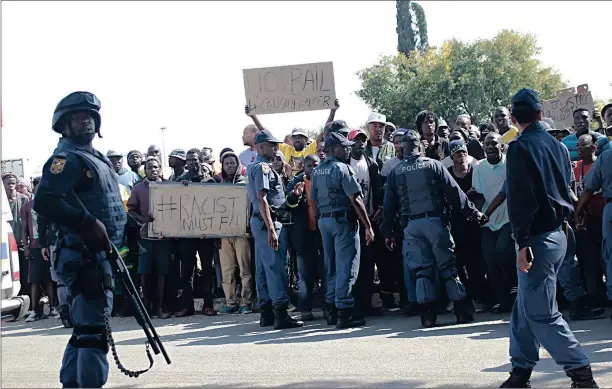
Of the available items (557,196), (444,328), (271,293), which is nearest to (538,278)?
(557,196)

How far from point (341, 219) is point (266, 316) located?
5.14 feet

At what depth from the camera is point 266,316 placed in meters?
10.4

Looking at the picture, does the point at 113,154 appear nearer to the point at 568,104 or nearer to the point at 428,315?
the point at 428,315

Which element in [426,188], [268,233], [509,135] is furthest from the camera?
[509,135]

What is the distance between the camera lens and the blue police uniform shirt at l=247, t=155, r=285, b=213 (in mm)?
9891

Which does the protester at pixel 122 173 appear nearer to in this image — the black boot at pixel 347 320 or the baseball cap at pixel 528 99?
the black boot at pixel 347 320

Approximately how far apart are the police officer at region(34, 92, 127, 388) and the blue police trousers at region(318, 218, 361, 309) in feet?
13.1

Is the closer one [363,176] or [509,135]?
[363,176]

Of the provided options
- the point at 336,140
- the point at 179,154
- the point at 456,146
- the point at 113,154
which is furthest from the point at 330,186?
Result: the point at 113,154

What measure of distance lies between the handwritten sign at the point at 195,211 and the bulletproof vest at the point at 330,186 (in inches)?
78.8

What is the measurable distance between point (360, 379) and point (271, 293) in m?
3.40

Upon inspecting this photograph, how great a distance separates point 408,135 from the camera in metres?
9.44

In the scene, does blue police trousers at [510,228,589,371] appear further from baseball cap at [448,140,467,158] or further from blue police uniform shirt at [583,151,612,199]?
baseball cap at [448,140,467,158]

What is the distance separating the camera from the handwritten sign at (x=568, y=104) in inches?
547
